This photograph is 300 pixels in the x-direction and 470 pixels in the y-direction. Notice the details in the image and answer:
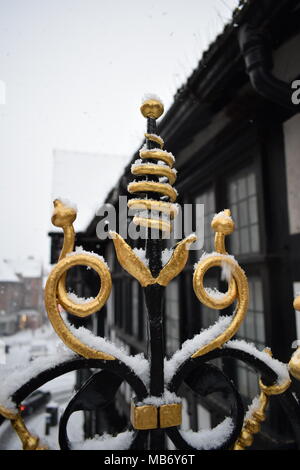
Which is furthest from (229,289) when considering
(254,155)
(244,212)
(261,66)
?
(244,212)

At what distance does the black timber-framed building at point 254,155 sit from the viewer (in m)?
2.51

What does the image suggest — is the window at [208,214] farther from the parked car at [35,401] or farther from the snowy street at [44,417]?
the parked car at [35,401]

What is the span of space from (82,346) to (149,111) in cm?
84

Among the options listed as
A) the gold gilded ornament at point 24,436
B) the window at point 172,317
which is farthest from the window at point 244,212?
the gold gilded ornament at point 24,436

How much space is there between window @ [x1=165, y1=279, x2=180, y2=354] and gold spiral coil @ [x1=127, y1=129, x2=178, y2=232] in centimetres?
483

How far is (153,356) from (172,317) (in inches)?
207

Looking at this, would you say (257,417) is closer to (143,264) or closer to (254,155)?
(143,264)

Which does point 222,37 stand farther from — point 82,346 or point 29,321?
point 29,321

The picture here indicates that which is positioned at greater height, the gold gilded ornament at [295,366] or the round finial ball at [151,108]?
the round finial ball at [151,108]

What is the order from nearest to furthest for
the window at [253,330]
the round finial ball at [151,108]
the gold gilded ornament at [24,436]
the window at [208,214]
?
the gold gilded ornament at [24,436] → the round finial ball at [151,108] → the window at [253,330] → the window at [208,214]

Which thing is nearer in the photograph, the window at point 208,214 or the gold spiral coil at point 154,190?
the gold spiral coil at point 154,190

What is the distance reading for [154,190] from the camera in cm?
98

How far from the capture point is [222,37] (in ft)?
8.86

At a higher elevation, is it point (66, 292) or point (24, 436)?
point (66, 292)
